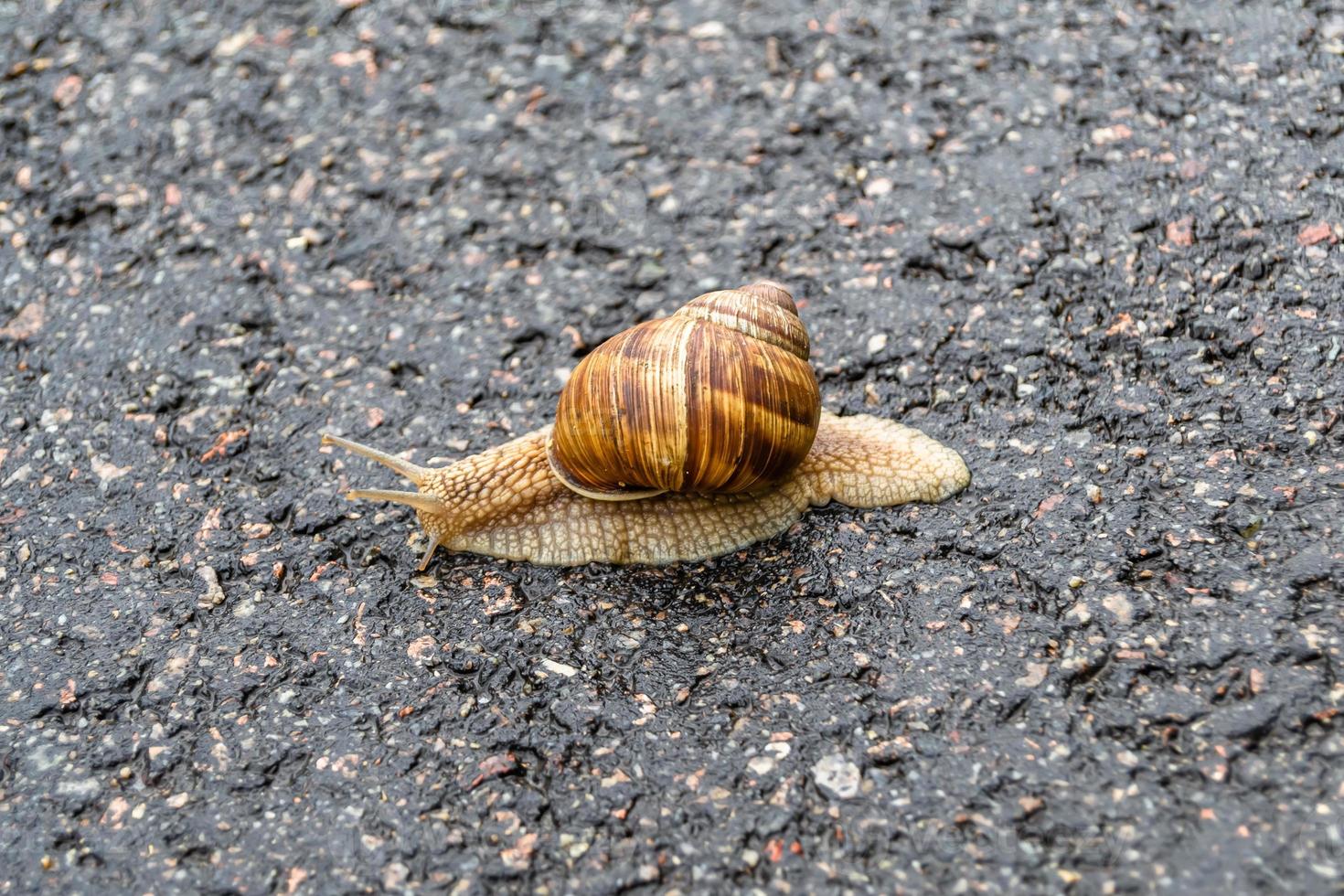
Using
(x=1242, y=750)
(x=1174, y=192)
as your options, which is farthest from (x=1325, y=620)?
(x=1174, y=192)

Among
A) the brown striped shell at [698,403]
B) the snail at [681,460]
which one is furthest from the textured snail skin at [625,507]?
the brown striped shell at [698,403]

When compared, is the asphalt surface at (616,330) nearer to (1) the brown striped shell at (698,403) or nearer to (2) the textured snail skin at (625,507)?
(2) the textured snail skin at (625,507)

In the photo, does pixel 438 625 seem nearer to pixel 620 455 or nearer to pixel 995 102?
pixel 620 455

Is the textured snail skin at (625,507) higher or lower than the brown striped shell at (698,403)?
lower

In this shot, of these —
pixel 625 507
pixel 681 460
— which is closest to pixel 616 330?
pixel 625 507

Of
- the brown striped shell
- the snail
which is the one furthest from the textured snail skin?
the brown striped shell
